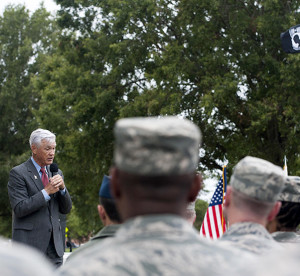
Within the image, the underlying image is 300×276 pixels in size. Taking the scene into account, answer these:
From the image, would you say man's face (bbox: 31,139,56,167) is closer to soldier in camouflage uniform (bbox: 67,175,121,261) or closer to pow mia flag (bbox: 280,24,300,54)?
soldier in camouflage uniform (bbox: 67,175,121,261)

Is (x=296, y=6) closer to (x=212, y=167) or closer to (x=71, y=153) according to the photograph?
(x=212, y=167)

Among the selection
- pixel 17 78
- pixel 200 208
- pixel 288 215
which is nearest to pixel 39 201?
pixel 288 215

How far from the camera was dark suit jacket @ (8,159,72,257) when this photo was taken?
6.66 metres

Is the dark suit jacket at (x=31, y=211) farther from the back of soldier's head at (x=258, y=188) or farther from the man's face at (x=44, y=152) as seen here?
the back of soldier's head at (x=258, y=188)

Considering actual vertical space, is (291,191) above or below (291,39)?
below

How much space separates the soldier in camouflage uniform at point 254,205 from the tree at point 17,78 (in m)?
33.3

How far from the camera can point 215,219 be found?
1030 centimetres

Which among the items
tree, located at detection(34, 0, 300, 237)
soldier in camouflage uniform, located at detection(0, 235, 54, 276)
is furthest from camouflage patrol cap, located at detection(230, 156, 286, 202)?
tree, located at detection(34, 0, 300, 237)

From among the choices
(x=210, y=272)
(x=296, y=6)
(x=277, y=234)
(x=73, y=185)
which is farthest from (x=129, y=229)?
(x=73, y=185)

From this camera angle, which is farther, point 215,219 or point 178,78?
point 178,78

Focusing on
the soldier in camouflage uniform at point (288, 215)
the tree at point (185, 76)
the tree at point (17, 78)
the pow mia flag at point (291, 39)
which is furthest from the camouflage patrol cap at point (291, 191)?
the tree at point (17, 78)

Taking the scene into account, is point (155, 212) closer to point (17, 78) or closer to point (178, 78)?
point (178, 78)

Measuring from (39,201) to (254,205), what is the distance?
3.68 m

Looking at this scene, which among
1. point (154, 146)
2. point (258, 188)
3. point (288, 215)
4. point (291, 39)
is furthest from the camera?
point (291, 39)
